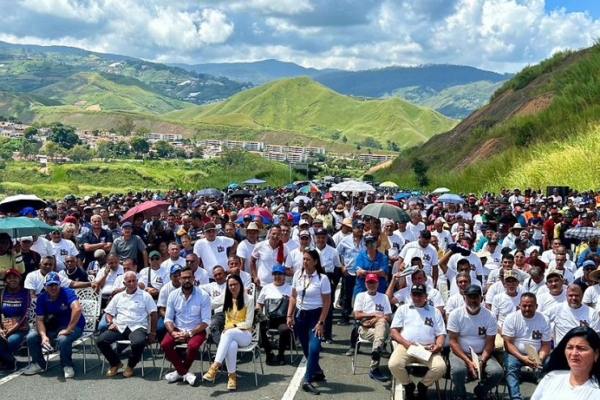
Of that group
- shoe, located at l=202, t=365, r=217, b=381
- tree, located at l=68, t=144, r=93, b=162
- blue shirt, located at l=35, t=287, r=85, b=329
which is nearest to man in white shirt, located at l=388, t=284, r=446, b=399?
shoe, located at l=202, t=365, r=217, b=381

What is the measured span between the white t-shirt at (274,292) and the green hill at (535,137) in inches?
900

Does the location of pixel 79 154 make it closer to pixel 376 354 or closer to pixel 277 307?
pixel 277 307

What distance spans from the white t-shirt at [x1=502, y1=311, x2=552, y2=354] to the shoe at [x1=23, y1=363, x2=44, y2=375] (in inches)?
215

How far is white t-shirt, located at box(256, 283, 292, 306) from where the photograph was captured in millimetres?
8484

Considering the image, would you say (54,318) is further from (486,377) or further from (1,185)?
(1,185)

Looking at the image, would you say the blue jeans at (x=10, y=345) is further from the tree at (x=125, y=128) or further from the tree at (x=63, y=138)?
the tree at (x=125, y=128)

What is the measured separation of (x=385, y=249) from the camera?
35.4 ft

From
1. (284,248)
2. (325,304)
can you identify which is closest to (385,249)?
(284,248)

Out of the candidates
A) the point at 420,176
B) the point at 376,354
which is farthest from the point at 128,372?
the point at 420,176

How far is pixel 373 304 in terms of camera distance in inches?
320

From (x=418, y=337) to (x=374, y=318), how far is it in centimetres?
97

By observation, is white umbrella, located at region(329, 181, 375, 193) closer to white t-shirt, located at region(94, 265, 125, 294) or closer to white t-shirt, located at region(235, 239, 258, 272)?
white t-shirt, located at region(235, 239, 258, 272)

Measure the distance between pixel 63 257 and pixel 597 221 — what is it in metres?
11.2

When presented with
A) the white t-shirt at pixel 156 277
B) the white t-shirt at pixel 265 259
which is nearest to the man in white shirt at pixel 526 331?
the white t-shirt at pixel 265 259
